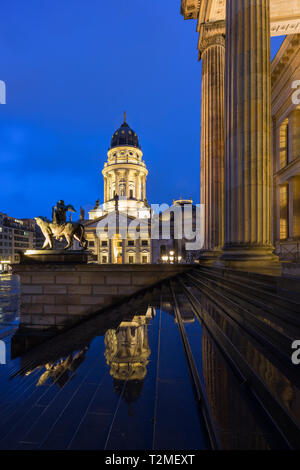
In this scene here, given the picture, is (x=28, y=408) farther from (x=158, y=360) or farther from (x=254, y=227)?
(x=254, y=227)

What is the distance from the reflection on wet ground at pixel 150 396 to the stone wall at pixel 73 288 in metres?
7.13

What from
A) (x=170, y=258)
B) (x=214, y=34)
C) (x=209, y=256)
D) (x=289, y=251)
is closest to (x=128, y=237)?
(x=170, y=258)

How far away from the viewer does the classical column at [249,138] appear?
7.99 metres

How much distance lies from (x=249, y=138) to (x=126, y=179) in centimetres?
Result: 8480

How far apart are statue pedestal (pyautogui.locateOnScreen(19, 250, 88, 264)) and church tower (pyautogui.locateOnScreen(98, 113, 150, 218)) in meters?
72.1

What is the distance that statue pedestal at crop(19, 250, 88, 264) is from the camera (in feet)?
41.9

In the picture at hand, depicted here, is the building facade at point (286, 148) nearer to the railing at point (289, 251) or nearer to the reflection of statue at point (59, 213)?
the railing at point (289, 251)

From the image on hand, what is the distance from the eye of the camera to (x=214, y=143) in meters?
13.8

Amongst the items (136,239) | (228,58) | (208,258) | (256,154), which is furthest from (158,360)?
(136,239)

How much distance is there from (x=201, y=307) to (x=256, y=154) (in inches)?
217

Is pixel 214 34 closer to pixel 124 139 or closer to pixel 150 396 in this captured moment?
pixel 150 396

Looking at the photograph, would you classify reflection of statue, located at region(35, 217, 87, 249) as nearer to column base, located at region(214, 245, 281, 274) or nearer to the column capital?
column base, located at region(214, 245, 281, 274)

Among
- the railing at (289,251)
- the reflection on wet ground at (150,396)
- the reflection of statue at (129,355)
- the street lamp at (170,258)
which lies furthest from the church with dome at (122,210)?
the reflection on wet ground at (150,396)
